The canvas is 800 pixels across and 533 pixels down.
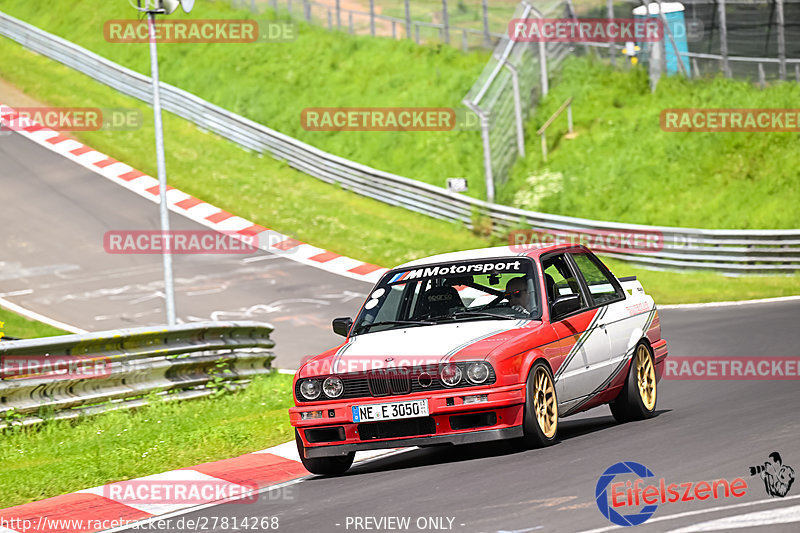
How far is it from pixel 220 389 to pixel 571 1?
19866 mm

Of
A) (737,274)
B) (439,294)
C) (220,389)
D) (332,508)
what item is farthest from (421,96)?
(332,508)

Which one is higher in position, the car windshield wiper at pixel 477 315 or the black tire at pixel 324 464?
the car windshield wiper at pixel 477 315

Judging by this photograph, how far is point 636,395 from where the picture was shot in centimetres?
1005

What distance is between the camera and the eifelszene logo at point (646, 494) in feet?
20.1

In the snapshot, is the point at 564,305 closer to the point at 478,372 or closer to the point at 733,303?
the point at 478,372

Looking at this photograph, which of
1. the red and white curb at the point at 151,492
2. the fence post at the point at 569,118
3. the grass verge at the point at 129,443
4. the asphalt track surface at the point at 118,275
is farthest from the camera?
the fence post at the point at 569,118

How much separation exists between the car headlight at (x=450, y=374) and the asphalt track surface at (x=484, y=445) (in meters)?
0.59

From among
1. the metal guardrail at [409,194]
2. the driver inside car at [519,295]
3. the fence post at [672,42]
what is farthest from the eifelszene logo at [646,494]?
the fence post at [672,42]

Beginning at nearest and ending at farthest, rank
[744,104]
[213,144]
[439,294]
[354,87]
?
[439,294] → [744,104] → [213,144] → [354,87]

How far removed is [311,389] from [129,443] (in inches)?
114

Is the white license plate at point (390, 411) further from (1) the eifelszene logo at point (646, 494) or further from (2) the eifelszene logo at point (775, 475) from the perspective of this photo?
(2) the eifelszene logo at point (775, 475)

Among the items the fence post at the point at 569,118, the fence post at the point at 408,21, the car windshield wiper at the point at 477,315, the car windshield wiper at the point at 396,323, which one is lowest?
the fence post at the point at 569,118

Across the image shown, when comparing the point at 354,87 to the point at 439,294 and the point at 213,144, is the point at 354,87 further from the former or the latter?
the point at 439,294

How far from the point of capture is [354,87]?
3772 cm
